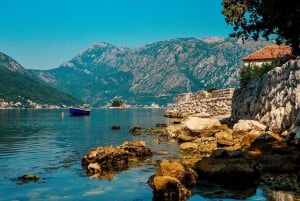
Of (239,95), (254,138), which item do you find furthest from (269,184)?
(239,95)

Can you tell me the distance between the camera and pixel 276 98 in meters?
38.1

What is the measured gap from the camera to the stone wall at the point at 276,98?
1334 inches

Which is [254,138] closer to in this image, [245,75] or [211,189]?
[211,189]

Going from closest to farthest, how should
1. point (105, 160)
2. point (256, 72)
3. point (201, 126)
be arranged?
1. point (105, 160)
2. point (201, 126)
3. point (256, 72)

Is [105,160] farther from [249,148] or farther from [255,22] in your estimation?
[255,22]

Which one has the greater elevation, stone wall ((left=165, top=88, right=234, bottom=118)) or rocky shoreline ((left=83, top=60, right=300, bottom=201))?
stone wall ((left=165, top=88, right=234, bottom=118))

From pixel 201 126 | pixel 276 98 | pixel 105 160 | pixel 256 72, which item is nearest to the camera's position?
pixel 105 160

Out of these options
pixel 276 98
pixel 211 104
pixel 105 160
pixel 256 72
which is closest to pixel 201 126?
pixel 276 98

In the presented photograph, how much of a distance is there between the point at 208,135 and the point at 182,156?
33.2ft

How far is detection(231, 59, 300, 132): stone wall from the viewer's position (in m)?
33.9

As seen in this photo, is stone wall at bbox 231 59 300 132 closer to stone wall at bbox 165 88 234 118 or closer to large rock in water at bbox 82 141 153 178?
large rock in water at bbox 82 141 153 178

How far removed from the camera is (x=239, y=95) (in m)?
54.7

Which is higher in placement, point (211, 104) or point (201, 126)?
point (211, 104)

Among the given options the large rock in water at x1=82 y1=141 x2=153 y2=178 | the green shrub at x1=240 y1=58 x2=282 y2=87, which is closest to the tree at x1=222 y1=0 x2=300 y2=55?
the green shrub at x1=240 y1=58 x2=282 y2=87
